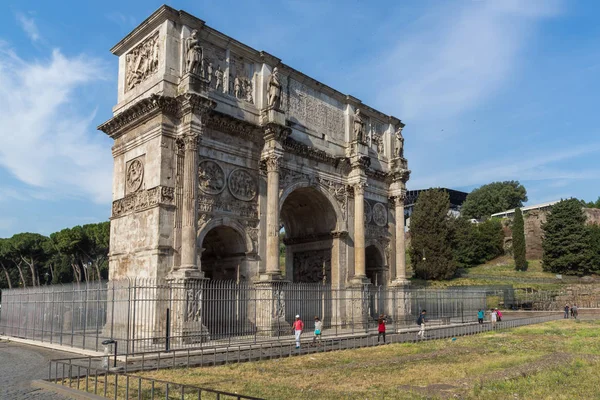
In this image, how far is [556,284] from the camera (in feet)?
168

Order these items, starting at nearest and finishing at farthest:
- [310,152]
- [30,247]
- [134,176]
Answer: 1. [134,176]
2. [310,152]
3. [30,247]

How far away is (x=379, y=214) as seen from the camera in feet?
101

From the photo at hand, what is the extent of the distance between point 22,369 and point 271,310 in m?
9.98

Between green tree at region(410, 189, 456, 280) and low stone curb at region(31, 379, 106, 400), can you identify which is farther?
green tree at region(410, 189, 456, 280)

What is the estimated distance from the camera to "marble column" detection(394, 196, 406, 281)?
30.3m

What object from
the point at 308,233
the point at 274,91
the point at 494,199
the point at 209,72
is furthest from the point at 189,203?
the point at 494,199

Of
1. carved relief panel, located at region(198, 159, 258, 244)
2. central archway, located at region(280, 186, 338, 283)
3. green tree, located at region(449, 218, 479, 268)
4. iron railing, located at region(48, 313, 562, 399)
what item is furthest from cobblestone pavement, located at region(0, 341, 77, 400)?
green tree, located at region(449, 218, 479, 268)

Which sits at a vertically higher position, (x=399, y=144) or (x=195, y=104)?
(x=399, y=144)

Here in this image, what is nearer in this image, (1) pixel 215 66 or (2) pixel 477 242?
(1) pixel 215 66

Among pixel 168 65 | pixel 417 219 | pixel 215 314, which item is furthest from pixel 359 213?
pixel 417 219

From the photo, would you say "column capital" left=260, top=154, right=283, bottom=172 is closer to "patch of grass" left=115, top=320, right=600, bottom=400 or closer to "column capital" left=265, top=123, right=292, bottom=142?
"column capital" left=265, top=123, right=292, bottom=142

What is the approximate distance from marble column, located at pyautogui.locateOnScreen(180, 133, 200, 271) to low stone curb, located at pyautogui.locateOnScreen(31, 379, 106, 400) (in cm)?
850

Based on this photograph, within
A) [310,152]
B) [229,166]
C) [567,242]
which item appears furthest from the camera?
[567,242]

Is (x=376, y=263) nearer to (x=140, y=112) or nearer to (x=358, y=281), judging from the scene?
(x=358, y=281)
